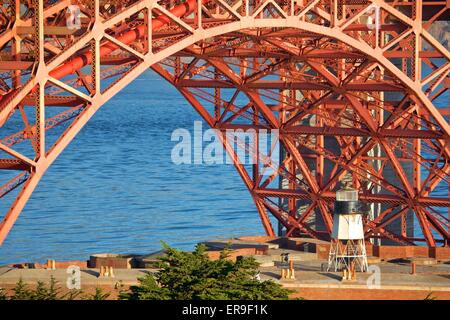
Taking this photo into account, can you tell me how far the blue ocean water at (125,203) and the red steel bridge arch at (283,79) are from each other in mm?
14840

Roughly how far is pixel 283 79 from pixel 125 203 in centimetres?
3870

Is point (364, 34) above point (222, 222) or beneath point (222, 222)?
above

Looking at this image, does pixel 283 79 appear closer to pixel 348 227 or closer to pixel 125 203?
pixel 348 227

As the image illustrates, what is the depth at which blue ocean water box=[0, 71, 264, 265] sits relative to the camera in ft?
278

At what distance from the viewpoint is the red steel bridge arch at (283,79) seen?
4391cm

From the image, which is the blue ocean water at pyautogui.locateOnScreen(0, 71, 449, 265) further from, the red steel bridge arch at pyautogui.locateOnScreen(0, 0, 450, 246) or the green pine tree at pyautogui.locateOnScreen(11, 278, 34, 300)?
the green pine tree at pyautogui.locateOnScreen(11, 278, 34, 300)

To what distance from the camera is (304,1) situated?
58344 millimetres

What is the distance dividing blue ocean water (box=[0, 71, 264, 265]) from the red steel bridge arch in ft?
48.7

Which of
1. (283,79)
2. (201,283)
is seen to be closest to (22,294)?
(201,283)

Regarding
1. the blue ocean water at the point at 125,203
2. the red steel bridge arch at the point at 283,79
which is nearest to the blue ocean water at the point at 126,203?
the blue ocean water at the point at 125,203

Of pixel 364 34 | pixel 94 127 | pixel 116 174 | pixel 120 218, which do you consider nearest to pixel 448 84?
pixel 364 34

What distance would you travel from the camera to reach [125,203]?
10344 centimetres
